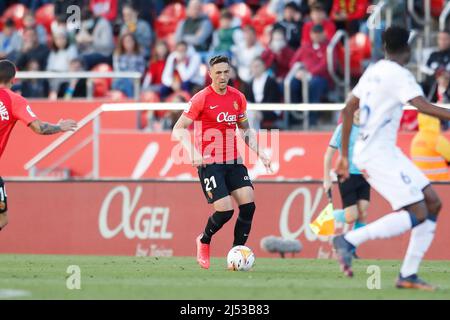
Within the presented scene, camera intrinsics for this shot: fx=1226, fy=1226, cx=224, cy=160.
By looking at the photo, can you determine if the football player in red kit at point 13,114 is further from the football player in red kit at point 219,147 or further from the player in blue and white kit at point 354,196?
the player in blue and white kit at point 354,196

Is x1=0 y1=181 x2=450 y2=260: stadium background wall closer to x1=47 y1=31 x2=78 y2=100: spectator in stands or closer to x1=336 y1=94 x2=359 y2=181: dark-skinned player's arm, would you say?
x1=47 y1=31 x2=78 y2=100: spectator in stands

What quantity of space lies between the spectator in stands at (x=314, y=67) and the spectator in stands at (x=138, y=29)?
12.0 feet

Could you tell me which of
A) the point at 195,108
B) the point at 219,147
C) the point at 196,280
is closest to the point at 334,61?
the point at 219,147

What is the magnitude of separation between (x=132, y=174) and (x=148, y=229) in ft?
4.44

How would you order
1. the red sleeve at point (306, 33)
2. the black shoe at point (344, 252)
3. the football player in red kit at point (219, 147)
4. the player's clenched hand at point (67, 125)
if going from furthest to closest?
1. the red sleeve at point (306, 33)
2. the football player in red kit at point (219, 147)
3. the player's clenched hand at point (67, 125)
4. the black shoe at point (344, 252)

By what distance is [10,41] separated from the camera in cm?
2512

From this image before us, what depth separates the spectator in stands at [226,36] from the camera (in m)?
22.9

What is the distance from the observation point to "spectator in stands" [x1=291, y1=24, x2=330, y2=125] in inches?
830

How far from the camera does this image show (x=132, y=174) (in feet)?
65.2

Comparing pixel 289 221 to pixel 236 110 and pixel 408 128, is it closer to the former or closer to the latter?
pixel 408 128

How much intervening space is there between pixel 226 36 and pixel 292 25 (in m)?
1.30

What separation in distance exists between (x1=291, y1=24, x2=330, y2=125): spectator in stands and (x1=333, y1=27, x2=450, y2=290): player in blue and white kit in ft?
32.7

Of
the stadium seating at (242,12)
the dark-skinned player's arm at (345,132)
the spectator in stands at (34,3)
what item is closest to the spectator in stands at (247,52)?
the stadium seating at (242,12)
